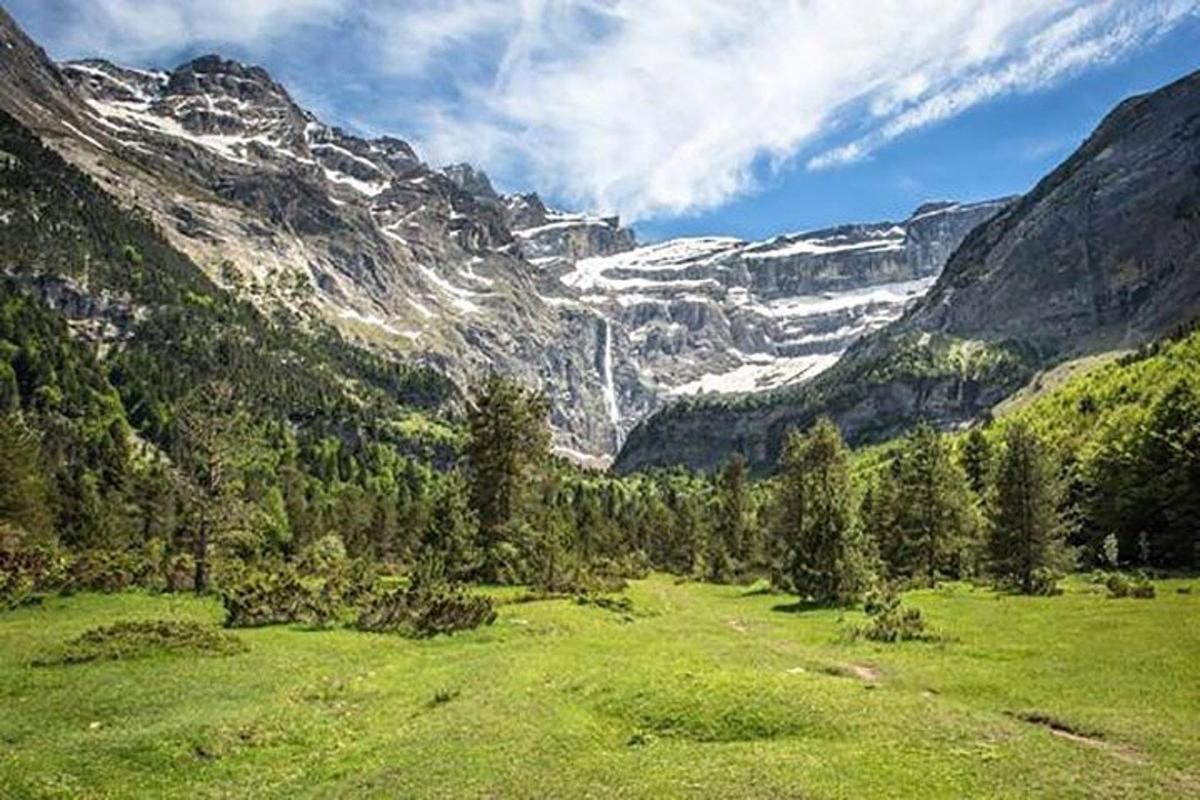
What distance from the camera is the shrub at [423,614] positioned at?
5125 centimetres

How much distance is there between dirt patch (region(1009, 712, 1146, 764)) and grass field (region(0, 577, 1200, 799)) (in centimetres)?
13

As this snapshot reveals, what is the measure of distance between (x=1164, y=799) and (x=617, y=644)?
30.4 metres

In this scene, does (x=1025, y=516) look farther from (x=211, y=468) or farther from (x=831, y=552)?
(x=211, y=468)

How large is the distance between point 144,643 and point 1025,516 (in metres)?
65.5

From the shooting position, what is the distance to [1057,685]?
33594 millimetres

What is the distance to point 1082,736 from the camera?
87.8 ft

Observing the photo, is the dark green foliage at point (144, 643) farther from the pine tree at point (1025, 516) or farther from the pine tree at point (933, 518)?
the pine tree at point (933, 518)

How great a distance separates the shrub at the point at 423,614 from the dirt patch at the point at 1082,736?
31.1 metres

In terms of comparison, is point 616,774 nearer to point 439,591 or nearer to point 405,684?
point 405,684

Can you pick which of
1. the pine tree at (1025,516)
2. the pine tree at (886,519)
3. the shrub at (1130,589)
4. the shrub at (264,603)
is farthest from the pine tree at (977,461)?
the shrub at (264,603)

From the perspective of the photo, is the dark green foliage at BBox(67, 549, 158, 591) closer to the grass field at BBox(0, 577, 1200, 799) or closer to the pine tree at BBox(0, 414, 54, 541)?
the grass field at BBox(0, 577, 1200, 799)

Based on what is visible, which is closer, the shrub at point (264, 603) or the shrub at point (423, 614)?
the shrub at point (423, 614)

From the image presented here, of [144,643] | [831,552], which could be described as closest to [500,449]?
[831,552]

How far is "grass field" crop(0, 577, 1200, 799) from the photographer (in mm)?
23109
